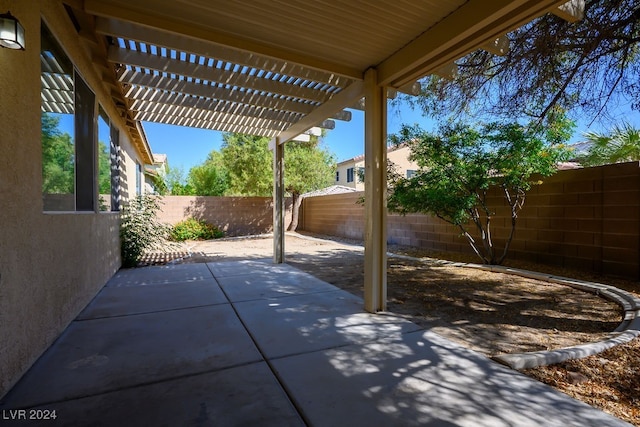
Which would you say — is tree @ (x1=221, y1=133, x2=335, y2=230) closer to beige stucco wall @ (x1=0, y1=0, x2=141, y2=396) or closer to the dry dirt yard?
the dry dirt yard

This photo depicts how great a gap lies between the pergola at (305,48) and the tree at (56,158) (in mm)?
1121

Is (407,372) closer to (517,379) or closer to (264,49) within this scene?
(517,379)

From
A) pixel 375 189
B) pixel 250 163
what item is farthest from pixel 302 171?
pixel 375 189

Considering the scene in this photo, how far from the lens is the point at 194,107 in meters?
5.59

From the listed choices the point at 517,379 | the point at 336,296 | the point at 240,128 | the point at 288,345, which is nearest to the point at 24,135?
the point at 288,345

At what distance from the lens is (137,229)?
6.66 m

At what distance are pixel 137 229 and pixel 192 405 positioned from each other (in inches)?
219

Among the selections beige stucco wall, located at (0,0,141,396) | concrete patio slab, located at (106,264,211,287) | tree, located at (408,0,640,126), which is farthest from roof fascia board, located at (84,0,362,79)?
concrete patio slab, located at (106,264,211,287)

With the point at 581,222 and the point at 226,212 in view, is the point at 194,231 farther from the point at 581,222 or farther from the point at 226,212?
the point at 581,222

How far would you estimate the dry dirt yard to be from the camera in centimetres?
233

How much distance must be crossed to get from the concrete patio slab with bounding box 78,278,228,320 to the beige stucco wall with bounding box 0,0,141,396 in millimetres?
414

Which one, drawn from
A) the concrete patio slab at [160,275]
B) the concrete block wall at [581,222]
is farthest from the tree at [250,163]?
the concrete block wall at [581,222]

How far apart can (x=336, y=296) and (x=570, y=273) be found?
413 cm

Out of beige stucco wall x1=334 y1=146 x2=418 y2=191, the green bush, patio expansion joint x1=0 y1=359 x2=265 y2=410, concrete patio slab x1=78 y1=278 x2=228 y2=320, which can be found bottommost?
patio expansion joint x1=0 y1=359 x2=265 y2=410
